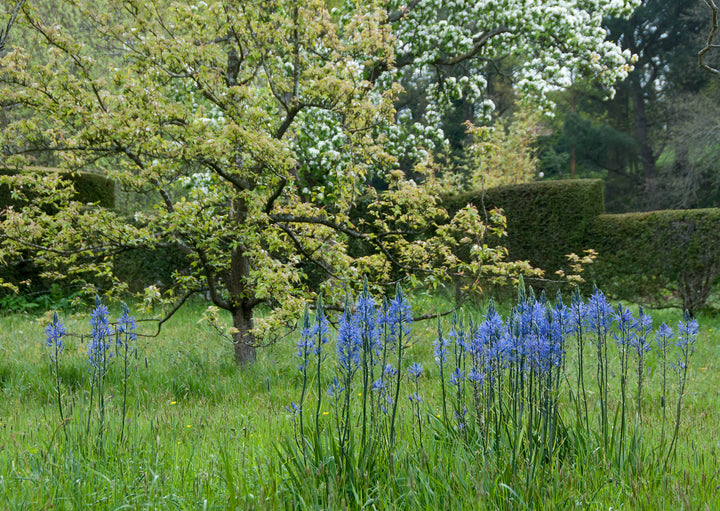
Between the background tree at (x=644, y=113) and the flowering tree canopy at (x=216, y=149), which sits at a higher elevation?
the background tree at (x=644, y=113)

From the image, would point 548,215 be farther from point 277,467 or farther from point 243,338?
point 277,467

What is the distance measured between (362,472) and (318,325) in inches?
26.7

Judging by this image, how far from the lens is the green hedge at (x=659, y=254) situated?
837cm

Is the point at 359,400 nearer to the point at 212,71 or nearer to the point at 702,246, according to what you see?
the point at 212,71

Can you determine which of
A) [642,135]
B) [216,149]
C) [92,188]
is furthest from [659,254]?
[642,135]

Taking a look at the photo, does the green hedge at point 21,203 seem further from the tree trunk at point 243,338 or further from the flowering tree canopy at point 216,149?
the tree trunk at point 243,338

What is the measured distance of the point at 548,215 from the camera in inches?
396

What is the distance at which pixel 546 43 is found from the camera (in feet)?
32.2

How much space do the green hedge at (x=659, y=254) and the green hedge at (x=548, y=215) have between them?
0.98 ft

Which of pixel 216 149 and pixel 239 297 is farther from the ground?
pixel 216 149

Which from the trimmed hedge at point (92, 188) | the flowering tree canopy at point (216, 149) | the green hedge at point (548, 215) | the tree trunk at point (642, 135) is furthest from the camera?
the tree trunk at point (642, 135)

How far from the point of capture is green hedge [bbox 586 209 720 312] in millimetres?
8367

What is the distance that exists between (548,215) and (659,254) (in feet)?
6.70

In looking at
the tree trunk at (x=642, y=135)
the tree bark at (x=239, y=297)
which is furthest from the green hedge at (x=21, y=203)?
the tree trunk at (x=642, y=135)
